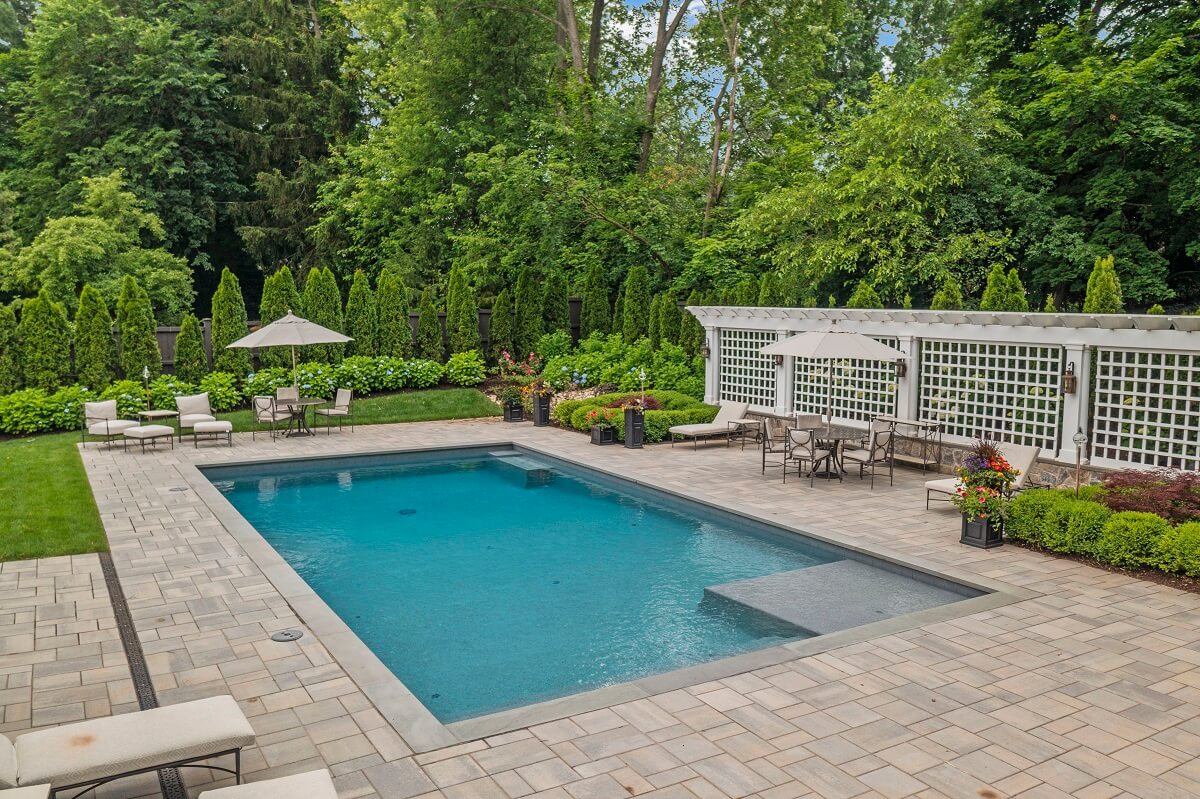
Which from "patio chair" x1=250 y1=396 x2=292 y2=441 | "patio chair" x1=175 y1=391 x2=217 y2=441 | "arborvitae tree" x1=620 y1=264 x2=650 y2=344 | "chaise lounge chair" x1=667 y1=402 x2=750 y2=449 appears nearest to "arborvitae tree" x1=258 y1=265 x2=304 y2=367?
"patio chair" x1=175 y1=391 x2=217 y2=441

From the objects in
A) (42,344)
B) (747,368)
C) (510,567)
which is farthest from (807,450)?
(42,344)

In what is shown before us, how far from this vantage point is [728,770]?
188 inches

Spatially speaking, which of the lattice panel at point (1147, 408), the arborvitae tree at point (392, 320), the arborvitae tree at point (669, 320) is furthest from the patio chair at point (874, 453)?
the arborvitae tree at point (392, 320)

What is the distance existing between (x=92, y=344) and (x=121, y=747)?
1702cm

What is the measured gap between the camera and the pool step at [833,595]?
7.79 m

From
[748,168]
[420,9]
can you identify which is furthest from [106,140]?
[748,168]

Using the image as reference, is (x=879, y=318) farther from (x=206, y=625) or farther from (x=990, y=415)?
(x=206, y=625)

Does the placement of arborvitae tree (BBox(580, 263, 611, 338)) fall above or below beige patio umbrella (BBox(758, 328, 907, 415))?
above

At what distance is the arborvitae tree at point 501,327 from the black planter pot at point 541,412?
14.9 ft

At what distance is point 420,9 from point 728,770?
2756 centimetres

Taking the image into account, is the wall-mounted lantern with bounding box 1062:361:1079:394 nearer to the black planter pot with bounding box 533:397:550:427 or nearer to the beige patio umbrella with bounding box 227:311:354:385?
the black planter pot with bounding box 533:397:550:427

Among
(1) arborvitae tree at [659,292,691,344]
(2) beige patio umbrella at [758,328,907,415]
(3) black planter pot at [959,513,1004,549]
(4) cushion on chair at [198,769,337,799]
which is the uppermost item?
(1) arborvitae tree at [659,292,691,344]

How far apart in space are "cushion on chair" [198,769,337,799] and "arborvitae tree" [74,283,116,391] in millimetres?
17491

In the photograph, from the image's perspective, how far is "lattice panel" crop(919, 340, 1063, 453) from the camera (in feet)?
40.5
